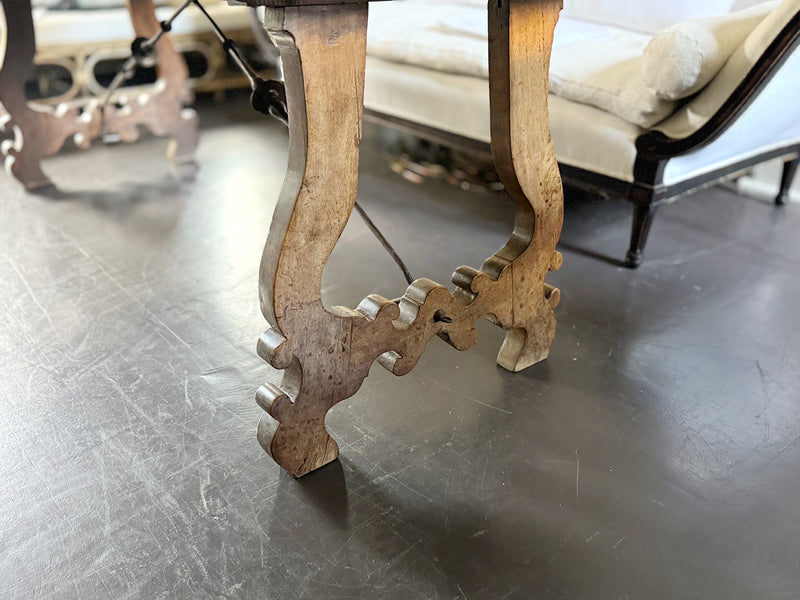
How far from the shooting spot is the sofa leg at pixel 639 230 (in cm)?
187

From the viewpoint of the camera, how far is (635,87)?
1.79m

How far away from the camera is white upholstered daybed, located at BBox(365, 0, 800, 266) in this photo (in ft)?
5.38

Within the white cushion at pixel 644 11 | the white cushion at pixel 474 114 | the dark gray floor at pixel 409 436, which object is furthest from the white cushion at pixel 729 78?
the white cushion at pixel 644 11

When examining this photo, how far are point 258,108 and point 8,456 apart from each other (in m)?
0.77

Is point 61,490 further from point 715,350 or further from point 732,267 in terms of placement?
point 732,267

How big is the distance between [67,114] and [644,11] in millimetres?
1974

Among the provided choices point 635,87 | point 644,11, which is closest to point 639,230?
point 635,87

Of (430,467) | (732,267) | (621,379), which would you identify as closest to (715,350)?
(621,379)

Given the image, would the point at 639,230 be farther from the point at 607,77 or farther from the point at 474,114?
the point at 474,114

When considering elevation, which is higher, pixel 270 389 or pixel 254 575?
pixel 270 389

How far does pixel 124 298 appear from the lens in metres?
1.77

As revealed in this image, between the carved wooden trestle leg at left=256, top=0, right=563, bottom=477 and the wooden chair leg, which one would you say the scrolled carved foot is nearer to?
the carved wooden trestle leg at left=256, top=0, right=563, bottom=477

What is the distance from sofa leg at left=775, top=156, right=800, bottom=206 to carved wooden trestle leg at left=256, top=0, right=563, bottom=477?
4.43ft

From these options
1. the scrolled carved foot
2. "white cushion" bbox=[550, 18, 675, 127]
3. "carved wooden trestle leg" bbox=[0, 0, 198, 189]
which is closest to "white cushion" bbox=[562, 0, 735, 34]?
"white cushion" bbox=[550, 18, 675, 127]
